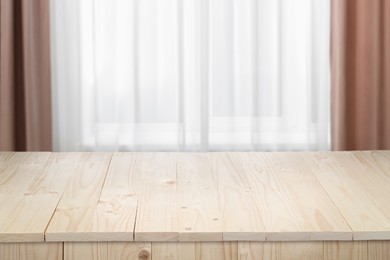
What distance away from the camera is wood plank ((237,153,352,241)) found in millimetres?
1744

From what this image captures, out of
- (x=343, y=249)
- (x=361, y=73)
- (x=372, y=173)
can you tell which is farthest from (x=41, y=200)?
(x=361, y=73)

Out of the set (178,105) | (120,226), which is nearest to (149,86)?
(178,105)

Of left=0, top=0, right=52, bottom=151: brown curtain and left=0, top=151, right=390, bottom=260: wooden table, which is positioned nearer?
left=0, top=151, right=390, bottom=260: wooden table

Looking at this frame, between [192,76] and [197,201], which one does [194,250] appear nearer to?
[197,201]

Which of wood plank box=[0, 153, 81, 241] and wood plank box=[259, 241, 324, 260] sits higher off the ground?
wood plank box=[0, 153, 81, 241]

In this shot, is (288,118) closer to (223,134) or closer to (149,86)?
(223,134)

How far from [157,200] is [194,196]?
94 millimetres

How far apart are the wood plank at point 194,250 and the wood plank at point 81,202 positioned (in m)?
0.14

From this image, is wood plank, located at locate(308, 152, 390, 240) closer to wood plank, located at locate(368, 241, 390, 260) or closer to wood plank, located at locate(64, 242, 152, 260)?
wood plank, located at locate(368, 241, 390, 260)

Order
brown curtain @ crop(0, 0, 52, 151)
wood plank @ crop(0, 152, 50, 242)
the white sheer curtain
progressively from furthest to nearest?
the white sheer curtain, brown curtain @ crop(0, 0, 52, 151), wood plank @ crop(0, 152, 50, 242)

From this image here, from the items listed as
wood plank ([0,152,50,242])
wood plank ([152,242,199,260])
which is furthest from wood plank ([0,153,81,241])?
wood plank ([152,242,199,260])

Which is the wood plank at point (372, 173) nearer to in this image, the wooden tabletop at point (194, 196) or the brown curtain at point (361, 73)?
the wooden tabletop at point (194, 196)

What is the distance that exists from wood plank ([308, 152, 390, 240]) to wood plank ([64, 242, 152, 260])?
0.44m

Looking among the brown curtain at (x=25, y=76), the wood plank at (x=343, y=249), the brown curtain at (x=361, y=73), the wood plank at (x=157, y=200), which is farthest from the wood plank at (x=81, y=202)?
the brown curtain at (x=361, y=73)
